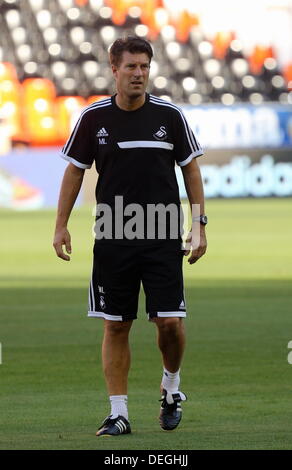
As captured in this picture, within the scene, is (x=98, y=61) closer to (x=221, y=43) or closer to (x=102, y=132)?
(x=221, y=43)

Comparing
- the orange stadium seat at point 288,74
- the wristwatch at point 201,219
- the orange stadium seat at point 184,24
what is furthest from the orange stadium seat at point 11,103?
the wristwatch at point 201,219

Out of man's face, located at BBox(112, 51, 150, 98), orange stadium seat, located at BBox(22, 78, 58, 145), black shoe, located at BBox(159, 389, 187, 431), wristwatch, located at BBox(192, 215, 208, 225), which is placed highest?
orange stadium seat, located at BBox(22, 78, 58, 145)

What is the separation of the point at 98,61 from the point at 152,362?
40.5 meters

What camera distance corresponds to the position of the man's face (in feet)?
22.9

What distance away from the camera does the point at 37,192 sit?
38969mm

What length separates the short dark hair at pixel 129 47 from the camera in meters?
7.01

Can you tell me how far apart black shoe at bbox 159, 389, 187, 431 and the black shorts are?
465 millimetres

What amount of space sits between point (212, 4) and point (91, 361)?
44.2 m

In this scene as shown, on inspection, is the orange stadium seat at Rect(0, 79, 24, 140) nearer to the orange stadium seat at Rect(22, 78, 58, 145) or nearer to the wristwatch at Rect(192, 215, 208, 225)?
the orange stadium seat at Rect(22, 78, 58, 145)

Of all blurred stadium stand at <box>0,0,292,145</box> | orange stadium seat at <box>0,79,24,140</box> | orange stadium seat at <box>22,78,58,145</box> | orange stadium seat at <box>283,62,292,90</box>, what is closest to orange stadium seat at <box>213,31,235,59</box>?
blurred stadium stand at <box>0,0,292,145</box>

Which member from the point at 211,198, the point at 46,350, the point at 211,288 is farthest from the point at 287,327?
the point at 211,198

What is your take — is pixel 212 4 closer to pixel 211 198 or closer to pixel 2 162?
pixel 211 198

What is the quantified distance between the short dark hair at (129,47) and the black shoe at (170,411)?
5.98 ft

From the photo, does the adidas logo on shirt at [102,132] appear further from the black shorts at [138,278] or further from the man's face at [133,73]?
the black shorts at [138,278]
